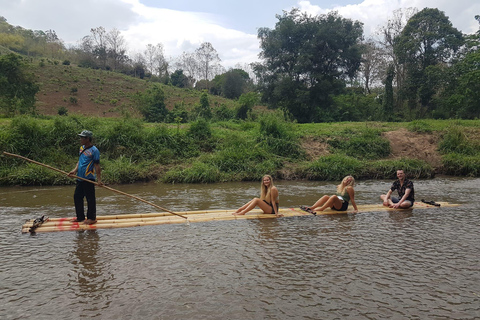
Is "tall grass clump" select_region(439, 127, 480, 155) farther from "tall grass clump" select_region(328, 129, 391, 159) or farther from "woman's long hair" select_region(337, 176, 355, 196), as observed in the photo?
"woman's long hair" select_region(337, 176, 355, 196)

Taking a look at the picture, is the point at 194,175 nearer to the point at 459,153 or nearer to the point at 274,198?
the point at 274,198

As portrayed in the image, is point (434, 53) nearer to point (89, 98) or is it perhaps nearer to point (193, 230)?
point (193, 230)

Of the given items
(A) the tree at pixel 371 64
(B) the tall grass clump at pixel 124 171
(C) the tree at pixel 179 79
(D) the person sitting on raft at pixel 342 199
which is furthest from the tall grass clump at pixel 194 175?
(C) the tree at pixel 179 79

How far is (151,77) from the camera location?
64.1 metres

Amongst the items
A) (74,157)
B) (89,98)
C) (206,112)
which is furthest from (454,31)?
(89,98)

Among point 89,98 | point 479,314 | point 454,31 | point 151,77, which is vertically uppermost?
point 151,77

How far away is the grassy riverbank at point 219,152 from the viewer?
48.9 feet

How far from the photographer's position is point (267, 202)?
8.49m

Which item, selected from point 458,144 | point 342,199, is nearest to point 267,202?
point 342,199

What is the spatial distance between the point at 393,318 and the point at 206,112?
90.2 ft

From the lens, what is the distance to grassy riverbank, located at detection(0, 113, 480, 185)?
14905 mm

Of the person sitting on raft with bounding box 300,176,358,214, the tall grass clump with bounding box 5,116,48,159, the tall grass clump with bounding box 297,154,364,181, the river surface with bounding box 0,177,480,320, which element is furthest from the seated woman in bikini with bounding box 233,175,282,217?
the tall grass clump with bounding box 5,116,48,159

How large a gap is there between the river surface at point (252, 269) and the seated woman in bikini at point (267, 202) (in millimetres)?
424

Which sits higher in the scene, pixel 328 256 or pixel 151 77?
pixel 151 77
